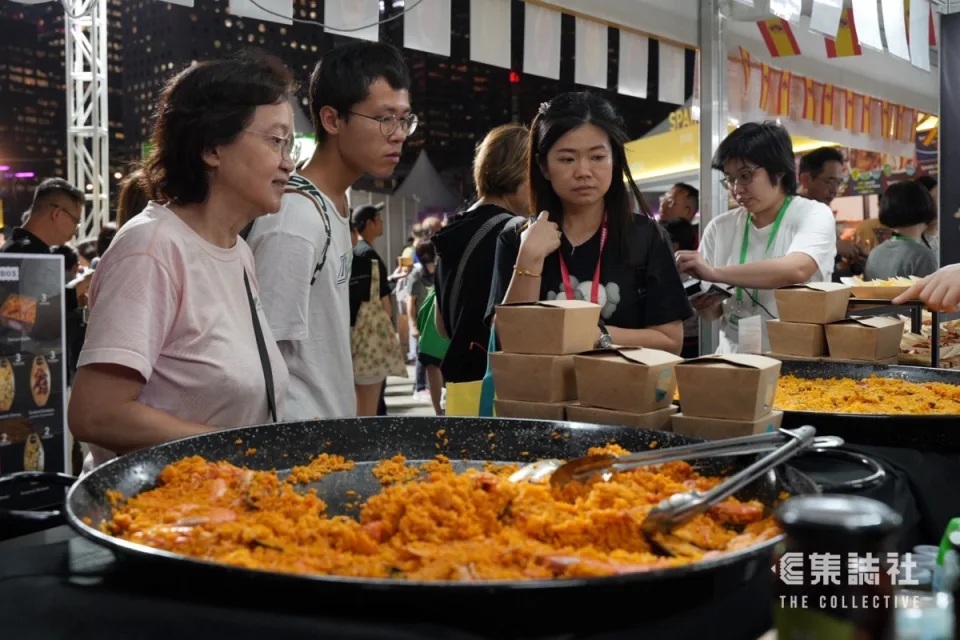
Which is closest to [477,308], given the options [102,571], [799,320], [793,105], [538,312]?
[799,320]

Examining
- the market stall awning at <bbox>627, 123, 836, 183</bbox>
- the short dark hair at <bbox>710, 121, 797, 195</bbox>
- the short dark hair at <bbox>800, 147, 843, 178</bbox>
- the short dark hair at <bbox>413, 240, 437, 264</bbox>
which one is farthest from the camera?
the market stall awning at <bbox>627, 123, 836, 183</bbox>

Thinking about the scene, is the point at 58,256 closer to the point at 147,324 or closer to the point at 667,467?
the point at 147,324

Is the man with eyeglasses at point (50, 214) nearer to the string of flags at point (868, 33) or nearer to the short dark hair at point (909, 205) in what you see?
the string of flags at point (868, 33)

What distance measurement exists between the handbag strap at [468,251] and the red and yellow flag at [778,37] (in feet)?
11.2

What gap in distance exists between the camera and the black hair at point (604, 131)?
2.37 meters

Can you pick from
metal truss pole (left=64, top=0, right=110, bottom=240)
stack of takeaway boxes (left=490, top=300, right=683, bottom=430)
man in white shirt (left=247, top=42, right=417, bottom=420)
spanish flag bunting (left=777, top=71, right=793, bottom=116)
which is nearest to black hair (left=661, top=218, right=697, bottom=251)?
spanish flag bunting (left=777, top=71, right=793, bottom=116)

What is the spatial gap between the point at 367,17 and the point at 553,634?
3.60 m

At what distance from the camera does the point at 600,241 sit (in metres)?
2.38

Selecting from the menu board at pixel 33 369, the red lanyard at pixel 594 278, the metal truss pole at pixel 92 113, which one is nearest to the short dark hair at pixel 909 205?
the red lanyard at pixel 594 278

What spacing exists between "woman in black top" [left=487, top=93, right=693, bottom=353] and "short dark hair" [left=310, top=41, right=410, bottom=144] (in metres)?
0.43

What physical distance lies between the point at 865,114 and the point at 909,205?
3580 millimetres

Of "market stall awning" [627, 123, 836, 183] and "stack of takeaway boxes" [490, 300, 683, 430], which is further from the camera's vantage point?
"market stall awning" [627, 123, 836, 183]

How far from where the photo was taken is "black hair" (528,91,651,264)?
2.37 meters

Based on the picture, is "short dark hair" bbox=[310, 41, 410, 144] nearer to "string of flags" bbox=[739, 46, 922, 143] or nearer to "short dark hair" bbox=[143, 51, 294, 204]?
"short dark hair" bbox=[143, 51, 294, 204]
